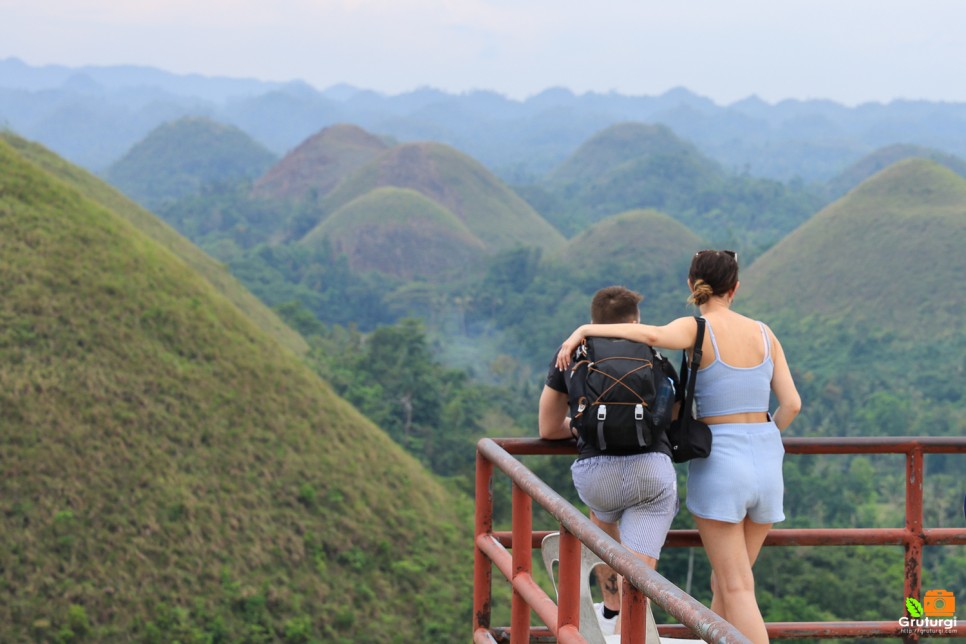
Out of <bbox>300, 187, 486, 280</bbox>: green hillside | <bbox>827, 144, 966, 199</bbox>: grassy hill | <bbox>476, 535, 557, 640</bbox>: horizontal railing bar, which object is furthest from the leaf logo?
<bbox>827, 144, 966, 199</bbox>: grassy hill

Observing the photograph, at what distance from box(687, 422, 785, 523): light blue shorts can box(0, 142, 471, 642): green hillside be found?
12.7m

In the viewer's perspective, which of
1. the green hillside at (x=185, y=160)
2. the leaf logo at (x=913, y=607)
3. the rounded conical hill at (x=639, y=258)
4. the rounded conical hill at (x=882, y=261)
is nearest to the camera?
the leaf logo at (x=913, y=607)

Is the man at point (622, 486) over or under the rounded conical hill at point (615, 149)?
under

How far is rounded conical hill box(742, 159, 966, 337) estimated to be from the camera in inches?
2105

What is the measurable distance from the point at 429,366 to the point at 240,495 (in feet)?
49.0

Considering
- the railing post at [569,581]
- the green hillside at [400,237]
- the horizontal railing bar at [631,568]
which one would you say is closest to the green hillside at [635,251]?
the green hillside at [400,237]

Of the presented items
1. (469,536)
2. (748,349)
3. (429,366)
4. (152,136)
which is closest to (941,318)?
(429,366)

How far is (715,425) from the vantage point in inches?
125

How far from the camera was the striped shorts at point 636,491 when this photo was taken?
124 inches

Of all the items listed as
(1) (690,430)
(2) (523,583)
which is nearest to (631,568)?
(2) (523,583)

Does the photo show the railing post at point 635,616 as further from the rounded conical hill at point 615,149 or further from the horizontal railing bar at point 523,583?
the rounded conical hill at point 615,149

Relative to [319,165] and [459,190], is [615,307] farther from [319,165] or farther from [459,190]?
[319,165]

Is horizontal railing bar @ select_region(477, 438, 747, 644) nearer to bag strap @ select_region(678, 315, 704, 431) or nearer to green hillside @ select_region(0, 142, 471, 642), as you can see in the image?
bag strap @ select_region(678, 315, 704, 431)

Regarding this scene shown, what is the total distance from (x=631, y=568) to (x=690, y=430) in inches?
42.2
